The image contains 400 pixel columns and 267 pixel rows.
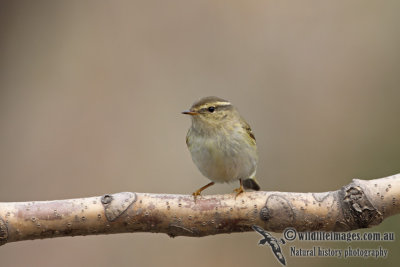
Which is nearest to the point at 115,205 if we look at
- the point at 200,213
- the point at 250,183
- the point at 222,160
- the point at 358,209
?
the point at 200,213

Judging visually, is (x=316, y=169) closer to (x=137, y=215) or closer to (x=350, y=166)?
(x=350, y=166)

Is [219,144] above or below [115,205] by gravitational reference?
above

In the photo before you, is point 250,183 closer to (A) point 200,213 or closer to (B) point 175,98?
(A) point 200,213

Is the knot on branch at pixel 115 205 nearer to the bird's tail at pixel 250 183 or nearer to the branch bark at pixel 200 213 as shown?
the branch bark at pixel 200 213

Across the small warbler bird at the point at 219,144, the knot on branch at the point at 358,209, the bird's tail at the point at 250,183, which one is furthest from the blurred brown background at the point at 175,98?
the knot on branch at the point at 358,209

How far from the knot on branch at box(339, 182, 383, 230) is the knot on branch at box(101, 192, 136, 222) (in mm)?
1300

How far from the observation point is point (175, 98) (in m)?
6.53

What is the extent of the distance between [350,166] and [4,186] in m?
4.26

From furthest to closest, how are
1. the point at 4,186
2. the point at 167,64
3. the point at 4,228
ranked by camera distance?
the point at 167,64 < the point at 4,186 < the point at 4,228

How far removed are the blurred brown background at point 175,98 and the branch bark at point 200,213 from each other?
9.24 feet

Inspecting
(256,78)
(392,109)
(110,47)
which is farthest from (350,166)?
(110,47)

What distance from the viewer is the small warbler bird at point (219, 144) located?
4.04 meters

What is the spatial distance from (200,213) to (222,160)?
872 millimetres

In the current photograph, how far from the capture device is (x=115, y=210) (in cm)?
312
